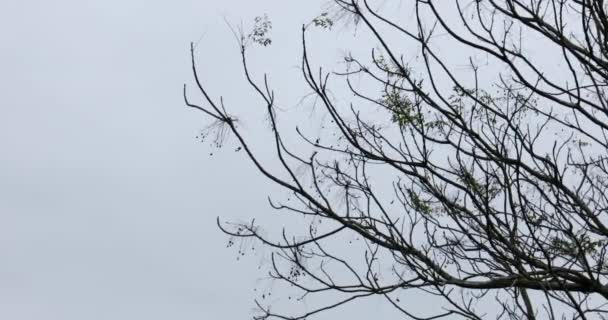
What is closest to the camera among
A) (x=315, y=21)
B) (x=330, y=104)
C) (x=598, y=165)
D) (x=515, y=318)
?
(x=330, y=104)

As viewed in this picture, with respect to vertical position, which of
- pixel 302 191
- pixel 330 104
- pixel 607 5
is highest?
pixel 607 5

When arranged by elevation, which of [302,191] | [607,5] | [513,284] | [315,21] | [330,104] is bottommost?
[513,284]

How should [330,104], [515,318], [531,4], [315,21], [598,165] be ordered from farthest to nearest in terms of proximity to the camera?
[515,318] < [598,165] < [315,21] < [531,4] < [330,104]

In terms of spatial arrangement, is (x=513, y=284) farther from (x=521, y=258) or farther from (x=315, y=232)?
(x=315, y=232)

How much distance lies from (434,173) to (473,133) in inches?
14.8

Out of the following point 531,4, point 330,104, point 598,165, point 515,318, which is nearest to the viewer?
point 330,104

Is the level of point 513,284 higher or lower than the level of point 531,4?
lower

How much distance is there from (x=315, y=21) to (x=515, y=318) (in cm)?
370

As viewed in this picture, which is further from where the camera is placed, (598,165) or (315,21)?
(598,165)

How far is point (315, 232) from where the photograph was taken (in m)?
4.64

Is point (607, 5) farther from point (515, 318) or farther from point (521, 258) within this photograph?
point (515, 318)

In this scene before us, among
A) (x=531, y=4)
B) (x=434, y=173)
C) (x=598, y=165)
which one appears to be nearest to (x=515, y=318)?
(x=598, y=165)

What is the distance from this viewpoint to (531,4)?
13.6ft

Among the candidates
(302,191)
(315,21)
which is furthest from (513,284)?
(315,21)
